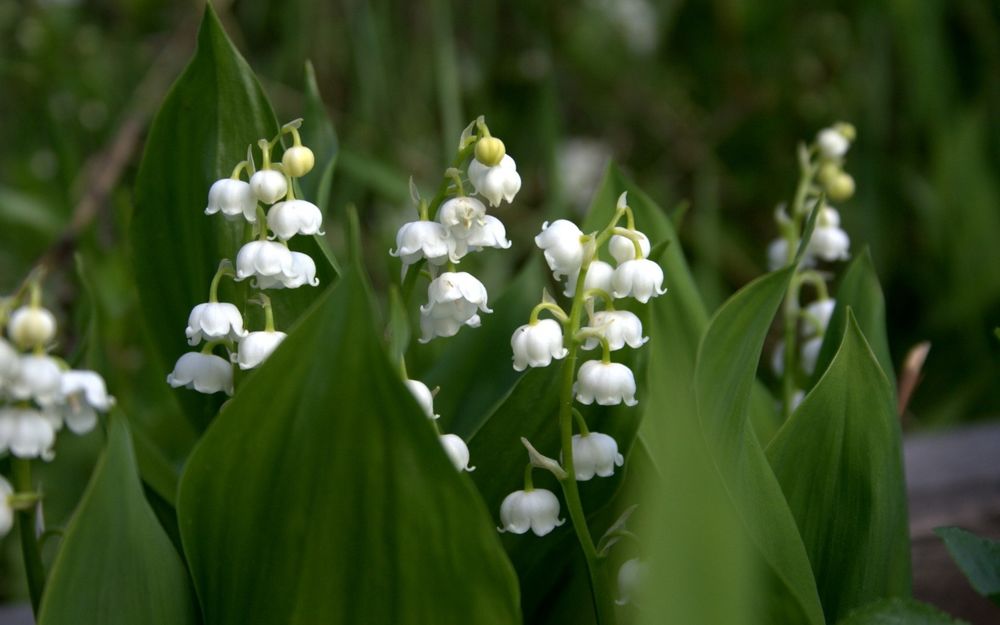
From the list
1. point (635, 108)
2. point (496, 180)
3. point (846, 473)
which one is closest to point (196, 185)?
point (496, 180)

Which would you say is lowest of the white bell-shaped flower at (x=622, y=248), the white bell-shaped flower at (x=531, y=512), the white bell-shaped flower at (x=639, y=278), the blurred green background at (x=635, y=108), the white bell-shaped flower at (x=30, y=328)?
the white bell-shaped flower at (x=531, y=512)

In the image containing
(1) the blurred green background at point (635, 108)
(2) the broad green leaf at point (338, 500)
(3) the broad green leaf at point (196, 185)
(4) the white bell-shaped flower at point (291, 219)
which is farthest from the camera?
(1) the blurred green background at point (635, 108)

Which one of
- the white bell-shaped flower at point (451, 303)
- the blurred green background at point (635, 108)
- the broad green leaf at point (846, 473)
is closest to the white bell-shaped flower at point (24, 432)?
the white bell-shaped flower at point (451, 303)

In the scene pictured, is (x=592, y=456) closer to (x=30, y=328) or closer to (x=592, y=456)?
(x=592, y=456)

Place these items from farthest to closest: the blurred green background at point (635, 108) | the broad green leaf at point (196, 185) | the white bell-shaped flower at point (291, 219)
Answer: the blurred green background at point (635, 108), the broad green leaf at point (196, 185), the white bell-shaped flower at point (291, 219)

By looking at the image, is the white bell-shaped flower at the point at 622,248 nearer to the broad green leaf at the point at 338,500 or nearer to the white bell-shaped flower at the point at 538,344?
the white bell-shaped flower at the point at 538,344

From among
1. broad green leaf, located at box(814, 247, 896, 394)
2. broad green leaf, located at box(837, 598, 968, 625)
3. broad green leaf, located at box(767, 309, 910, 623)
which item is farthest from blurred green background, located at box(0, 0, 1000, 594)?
broad green leaf, located at box(837, 598, 968, 625)

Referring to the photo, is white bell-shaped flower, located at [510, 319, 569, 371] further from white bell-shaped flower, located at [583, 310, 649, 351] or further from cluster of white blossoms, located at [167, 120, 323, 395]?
cluster of white blossoms, located at [167, 120, 323, 395]
